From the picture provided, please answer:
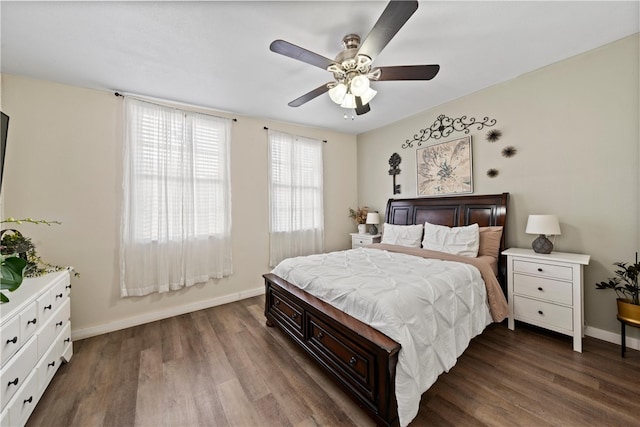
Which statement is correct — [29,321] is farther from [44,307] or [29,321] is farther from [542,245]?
[542,245]

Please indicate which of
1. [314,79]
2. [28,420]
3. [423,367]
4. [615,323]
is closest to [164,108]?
[314,79]

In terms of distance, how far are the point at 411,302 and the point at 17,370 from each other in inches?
98.3

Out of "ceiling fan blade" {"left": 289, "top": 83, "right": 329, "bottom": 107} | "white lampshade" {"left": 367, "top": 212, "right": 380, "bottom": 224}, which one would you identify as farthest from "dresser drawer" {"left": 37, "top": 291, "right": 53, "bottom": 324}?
"white lampshade" {"left": 367, "top": 212, "right": 380, "bottom": 224}

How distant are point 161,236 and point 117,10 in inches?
88.6

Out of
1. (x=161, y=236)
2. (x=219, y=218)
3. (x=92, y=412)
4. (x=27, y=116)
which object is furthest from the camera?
(x=219, y=218)

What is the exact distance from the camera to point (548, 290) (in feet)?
7.63

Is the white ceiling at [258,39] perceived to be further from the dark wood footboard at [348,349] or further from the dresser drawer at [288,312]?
the dresser drawer at [288,312]

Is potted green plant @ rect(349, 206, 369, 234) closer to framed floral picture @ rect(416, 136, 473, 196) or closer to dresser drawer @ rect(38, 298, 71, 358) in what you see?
framed floral picture @ rect(416, 136, 473, 196)

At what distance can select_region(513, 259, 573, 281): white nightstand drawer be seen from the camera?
2.22 metres

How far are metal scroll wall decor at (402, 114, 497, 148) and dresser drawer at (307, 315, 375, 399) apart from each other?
317cm

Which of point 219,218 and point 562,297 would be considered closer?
point 562,297

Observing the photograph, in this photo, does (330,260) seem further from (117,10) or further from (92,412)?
(117,10)

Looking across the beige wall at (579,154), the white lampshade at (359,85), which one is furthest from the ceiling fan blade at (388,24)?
the beige wall at (579,154)

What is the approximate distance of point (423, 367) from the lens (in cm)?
154
